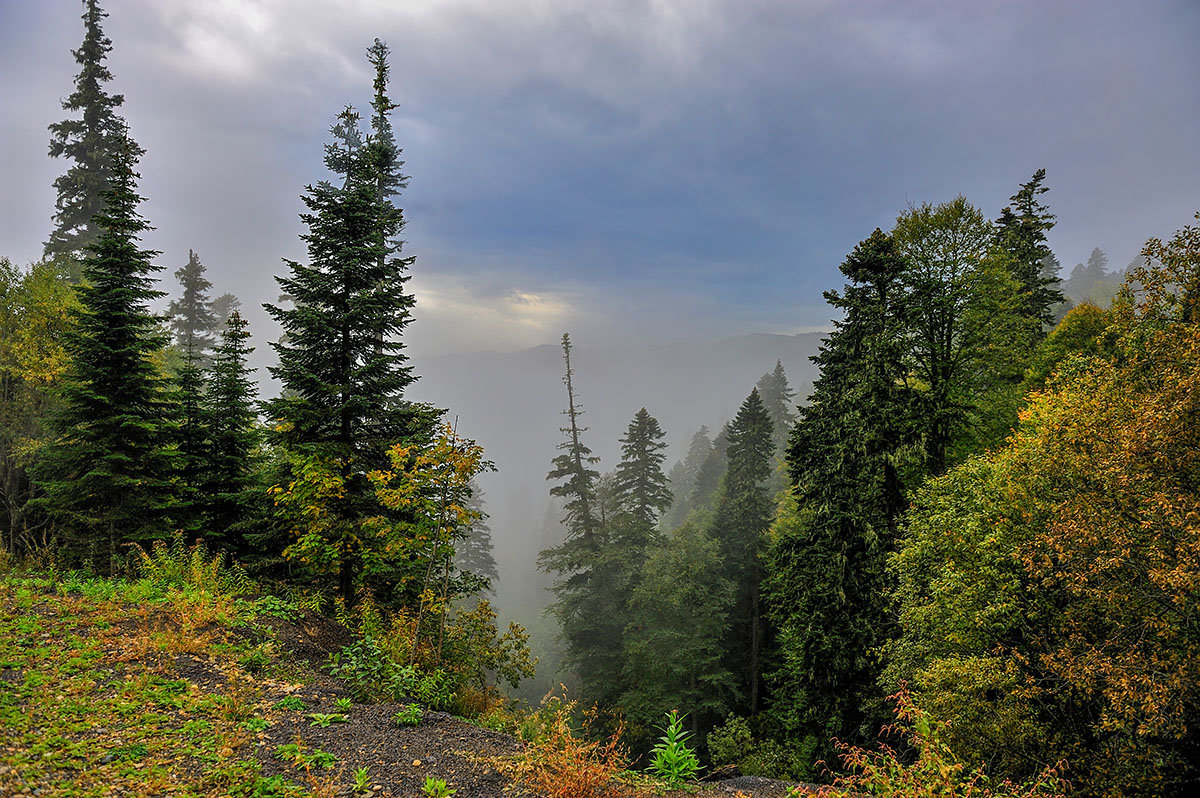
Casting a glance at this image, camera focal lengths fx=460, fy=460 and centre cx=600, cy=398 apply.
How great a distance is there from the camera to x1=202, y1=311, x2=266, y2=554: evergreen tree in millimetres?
13438

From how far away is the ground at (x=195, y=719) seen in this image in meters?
4.71

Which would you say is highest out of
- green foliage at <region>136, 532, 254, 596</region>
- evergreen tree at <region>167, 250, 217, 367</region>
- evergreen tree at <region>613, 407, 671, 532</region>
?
evergreen tree at <region>167, 250, 217, 367</region>

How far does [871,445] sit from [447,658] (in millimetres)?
12614

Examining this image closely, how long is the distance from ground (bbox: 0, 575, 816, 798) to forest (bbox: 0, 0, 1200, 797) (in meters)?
0.87

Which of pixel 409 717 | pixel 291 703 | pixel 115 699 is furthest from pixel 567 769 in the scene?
pixel 115 699

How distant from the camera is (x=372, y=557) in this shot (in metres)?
10.9

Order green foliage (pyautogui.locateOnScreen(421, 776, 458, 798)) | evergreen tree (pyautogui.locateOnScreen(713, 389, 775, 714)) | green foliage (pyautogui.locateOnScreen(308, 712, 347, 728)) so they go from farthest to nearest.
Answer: evergreen tree (pyautogui.locateOnScreen(713, 389, 775, 714)) → green foliage (pyautogui.locateOnScreen(308, 712, 347, 728)) → green foliage (pyautogui.locateOnScreen(421, 776, 458, 798))

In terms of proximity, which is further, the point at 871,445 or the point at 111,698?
the point at 871,445

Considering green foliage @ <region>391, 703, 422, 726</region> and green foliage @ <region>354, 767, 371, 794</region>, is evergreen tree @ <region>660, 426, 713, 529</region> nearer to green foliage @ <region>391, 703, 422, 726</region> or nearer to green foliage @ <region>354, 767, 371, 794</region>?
green foliage @ <region>391, 703, 422, 726</region>

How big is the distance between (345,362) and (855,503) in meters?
14.8

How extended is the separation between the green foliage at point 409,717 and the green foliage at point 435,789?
5.54 feet

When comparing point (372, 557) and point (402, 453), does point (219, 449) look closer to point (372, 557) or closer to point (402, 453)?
point (372, 557)

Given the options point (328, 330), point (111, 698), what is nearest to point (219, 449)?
point (328, 330)

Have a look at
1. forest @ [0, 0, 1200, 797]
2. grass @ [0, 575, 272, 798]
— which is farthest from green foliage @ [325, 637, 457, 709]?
grass @ [0, 575, 272, 798]
